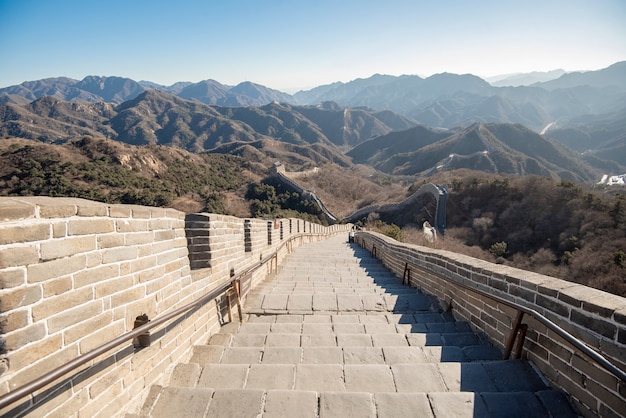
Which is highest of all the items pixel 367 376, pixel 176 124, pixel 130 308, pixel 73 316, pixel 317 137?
pixel 176 124

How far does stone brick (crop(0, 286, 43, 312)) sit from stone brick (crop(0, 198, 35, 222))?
35cm

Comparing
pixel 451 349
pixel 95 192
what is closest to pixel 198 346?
pixel 451 349

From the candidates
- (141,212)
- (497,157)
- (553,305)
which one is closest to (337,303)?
(553,305)

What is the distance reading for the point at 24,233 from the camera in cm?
161

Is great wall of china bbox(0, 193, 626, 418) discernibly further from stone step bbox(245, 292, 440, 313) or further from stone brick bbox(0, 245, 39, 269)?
stone step bbox(245, 292, 440, 313)

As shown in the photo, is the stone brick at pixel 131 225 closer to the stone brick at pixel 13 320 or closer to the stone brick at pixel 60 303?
the stone brick at pixel 60 303

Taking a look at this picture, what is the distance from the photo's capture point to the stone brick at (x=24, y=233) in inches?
59.8

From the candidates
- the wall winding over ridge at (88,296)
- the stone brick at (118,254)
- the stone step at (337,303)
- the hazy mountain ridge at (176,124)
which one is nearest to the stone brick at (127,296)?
the wall winding over ridge at (88,296)

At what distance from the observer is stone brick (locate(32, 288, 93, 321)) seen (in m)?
1.66

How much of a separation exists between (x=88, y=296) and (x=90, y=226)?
0.44m

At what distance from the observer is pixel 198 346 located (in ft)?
10.3

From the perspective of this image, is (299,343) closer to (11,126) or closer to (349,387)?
(349,387)

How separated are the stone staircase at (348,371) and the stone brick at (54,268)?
1.05 meters

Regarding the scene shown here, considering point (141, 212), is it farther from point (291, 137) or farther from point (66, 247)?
point (291, 137)
